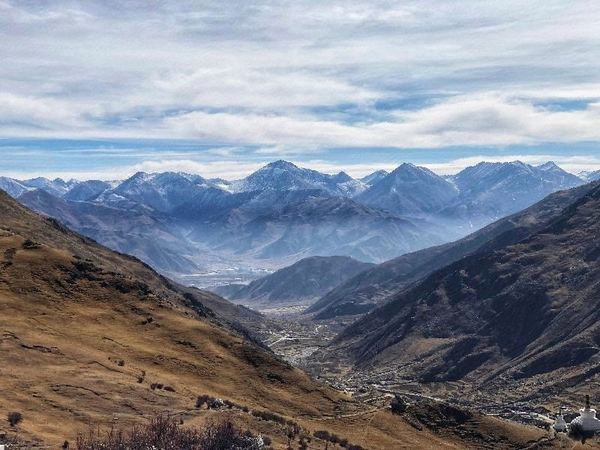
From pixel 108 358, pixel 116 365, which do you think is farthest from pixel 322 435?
pixel 108 358

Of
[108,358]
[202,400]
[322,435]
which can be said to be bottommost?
[322,435]

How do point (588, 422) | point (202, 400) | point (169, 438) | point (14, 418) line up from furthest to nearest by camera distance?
point (588, 422) < point (202, 400) < point (14, 418) < point (169, 438)

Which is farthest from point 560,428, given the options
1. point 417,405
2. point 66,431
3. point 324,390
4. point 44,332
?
point 44,332

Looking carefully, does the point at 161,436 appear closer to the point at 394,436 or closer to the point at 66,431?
the point at 66,431

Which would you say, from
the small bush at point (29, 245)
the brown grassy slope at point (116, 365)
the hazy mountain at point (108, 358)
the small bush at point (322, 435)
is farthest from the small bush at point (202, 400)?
the small bush at point (29, 245)

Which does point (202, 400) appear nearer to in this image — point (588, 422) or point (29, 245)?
point (588, 422)

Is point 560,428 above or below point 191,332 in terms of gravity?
below

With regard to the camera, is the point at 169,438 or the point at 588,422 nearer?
the point at 169,438

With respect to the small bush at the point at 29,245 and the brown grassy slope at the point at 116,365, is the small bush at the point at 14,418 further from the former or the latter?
the small bush at the point at 29,245

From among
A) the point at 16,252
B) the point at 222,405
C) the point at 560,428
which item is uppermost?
the point at 16,252
